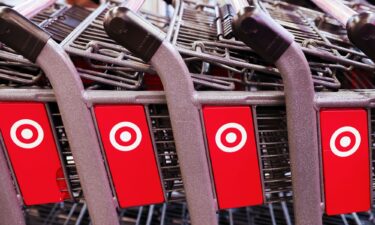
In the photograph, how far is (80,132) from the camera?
2.94 feet

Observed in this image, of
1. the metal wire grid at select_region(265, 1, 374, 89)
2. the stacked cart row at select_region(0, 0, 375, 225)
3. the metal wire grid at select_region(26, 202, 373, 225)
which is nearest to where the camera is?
the stacked cart row at select_region(0, 0, 375, 225)

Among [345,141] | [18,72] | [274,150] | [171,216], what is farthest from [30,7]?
[171,216]

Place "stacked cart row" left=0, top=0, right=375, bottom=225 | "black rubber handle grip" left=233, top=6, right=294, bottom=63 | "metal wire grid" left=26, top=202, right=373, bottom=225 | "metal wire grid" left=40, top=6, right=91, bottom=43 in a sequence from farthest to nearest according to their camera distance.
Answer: "metal wire grid" left=26, top=202, right=373, bottom=225 → "metal wire grid" left=40, top=6, right=91, bottom=43 → "stacked cart row" left=0, top=0, right=375, bottom=225 → "black rubber handle grip" left=233, top=6, right=294, bottom=63

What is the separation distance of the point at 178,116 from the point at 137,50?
0.51 ft

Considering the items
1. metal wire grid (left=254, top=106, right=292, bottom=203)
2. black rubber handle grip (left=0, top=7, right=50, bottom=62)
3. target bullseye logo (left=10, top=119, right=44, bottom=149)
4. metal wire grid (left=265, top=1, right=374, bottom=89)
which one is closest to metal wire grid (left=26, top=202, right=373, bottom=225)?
metal wire grid (left=265, top=1, right=374, bottom=89)

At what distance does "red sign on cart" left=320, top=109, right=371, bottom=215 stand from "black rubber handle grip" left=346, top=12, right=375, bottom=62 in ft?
0.54

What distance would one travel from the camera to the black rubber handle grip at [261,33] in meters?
0.76

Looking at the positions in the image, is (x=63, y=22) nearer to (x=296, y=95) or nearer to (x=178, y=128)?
(x=178, y=128)

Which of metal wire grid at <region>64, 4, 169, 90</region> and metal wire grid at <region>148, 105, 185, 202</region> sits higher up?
metal wire grid at <region>64, 4, 169, 90</region>

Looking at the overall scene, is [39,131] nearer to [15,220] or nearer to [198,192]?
[15,220]

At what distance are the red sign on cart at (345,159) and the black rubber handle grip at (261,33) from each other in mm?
191

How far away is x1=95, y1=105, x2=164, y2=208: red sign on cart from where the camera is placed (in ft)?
2.97

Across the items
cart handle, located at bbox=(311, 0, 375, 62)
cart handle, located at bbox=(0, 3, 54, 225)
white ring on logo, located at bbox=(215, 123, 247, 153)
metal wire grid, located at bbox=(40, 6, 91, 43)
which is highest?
cart handle, located at bbox=(311, 0, 375, 62)

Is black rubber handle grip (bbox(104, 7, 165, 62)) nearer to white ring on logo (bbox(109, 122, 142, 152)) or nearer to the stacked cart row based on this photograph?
the stacked cart row
